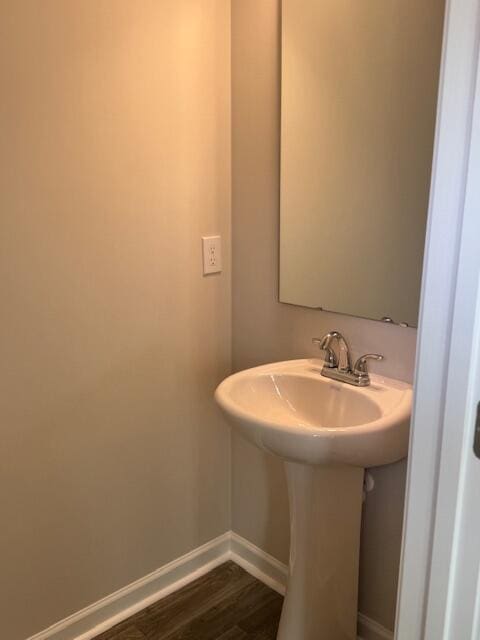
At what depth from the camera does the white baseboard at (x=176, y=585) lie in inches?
67.2

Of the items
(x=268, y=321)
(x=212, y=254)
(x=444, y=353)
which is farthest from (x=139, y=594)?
(x=444, y=353)

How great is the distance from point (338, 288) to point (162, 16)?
0.90 m

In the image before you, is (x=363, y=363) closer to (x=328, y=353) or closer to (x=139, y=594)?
(x=328, y=353)

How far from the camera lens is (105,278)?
5.23ft

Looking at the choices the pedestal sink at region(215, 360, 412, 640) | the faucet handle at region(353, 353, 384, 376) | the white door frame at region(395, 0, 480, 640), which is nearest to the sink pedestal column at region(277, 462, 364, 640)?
the pedestal sink at region(215, 360, 412, 640)

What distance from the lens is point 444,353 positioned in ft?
2.52

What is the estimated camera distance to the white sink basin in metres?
1.26

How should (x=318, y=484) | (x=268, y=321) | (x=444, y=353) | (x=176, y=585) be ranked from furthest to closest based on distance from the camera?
(x=176, y=585) → (x=268, y=321) → (x=318, y=484) → (x=444, y=353)

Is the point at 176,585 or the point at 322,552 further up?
the point at 322,552

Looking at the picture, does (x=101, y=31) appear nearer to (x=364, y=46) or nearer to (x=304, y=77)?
(x=304, y=77)

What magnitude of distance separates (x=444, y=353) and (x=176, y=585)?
1572 millimetres

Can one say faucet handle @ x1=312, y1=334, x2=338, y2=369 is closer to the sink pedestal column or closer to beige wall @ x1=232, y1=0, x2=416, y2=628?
beige wall @ x1=232, y1=0, x2=416, y2=628

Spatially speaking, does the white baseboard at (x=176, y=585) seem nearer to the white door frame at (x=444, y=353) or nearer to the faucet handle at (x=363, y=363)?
the faucet handle at (x=363, y=363)

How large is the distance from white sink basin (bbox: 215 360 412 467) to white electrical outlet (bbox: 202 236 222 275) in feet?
1.31
